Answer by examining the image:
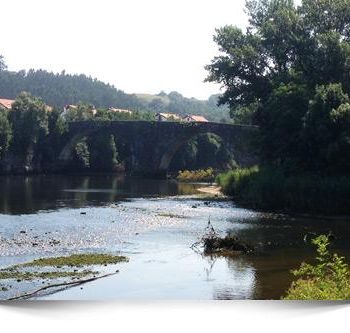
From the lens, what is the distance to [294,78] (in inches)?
1972

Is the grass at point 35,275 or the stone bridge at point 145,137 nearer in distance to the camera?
the grass at point 35,275

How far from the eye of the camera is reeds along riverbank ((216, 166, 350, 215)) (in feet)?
124

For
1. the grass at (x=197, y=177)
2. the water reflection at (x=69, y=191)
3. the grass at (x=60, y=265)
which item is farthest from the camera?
the grass at (x=197, y=177)

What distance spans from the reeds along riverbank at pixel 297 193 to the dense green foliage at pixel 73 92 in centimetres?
7016

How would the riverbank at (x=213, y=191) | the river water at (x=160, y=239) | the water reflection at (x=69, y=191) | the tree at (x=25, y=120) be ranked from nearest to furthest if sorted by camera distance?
the river water at (x=160, y=239)
the water reflection at (x=69, y=191)
the riverbank at (x=213, y=191)
the tree at (x=25, y=120)

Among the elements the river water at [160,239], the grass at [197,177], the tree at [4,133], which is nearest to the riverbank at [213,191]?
the river water at [160,239]

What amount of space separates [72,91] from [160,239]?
365 feet

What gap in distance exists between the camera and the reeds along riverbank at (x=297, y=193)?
124 ft

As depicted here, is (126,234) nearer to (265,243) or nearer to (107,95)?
(265,243)

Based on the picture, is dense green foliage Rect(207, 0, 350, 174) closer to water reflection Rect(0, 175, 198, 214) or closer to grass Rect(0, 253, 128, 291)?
water reflection Rect(0, 175, 198, 214)

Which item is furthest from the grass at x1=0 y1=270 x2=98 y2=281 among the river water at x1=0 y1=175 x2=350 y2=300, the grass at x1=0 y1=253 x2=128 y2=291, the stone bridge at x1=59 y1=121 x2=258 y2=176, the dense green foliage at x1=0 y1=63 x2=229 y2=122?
the dense green foliage at x1=0 y1=63 x2=229 y2=122

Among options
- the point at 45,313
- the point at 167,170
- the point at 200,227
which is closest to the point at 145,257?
the point at 200,227

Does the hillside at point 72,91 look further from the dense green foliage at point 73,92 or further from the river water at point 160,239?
the river water at point 160,239

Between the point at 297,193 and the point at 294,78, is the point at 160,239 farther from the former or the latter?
the point at 294,78
